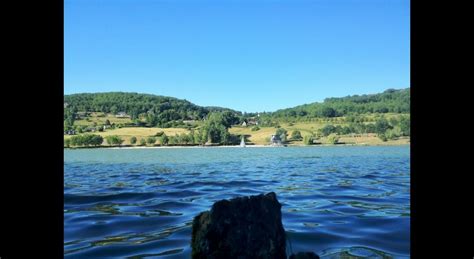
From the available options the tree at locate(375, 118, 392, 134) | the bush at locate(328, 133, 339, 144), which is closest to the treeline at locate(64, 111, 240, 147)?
the bush at locate(328, 133, 339, 144)

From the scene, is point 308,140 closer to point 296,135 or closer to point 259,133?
point 296,135

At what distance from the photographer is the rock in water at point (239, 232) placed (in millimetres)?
3000

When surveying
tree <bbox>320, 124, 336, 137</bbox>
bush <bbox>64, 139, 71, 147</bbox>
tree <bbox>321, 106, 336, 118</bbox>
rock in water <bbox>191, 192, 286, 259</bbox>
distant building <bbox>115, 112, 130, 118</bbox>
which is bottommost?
bush <bbox>64, 139, 71, 147</bbox>

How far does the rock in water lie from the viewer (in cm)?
300

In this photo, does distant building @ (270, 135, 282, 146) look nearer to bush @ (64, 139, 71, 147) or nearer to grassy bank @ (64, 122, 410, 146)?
grassy bank @ (64, 122, 410, 146)

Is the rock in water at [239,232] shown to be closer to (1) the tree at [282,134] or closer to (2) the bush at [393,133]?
(2) the bush at [393,133]

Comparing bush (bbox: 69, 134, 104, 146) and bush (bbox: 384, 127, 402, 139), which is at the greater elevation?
bush (bbox: 384, 127, 402, 139)

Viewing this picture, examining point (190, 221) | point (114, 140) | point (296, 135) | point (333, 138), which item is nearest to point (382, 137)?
point (333, 138)

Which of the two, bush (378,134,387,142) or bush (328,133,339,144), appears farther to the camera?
bush (328,133,339,144)

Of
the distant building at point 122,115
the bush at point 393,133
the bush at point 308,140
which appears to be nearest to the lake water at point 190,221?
the bush at point 393,133

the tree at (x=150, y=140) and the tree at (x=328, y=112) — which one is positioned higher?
the tree at (x=328, y=112)
